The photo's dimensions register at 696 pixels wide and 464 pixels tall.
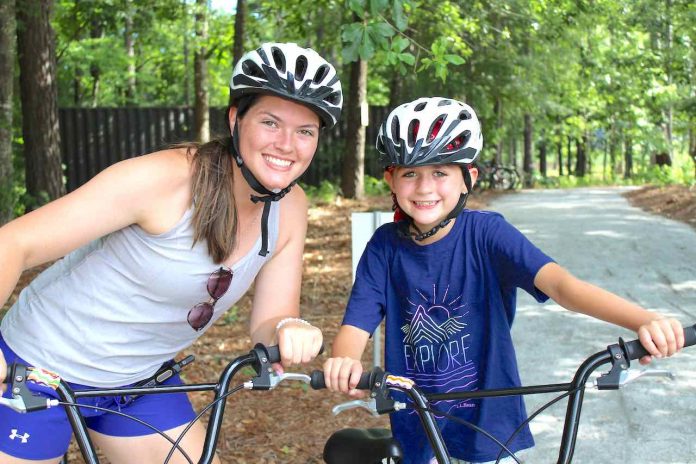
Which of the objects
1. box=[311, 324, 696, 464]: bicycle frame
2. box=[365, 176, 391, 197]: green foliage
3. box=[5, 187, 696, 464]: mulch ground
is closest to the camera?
box=[311, 324, 696, 464]: bicycle frame

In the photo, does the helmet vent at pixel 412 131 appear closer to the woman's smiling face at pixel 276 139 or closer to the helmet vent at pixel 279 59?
the woman's smiling face at pixel 276 139

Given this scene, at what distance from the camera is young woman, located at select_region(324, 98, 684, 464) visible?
3109 mm

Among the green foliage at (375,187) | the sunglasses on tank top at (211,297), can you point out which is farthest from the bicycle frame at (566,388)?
the green foliage at (375,187)

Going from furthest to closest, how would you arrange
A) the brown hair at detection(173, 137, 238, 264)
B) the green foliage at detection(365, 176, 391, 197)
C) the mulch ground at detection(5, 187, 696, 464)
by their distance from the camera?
the green foliage at detection(365, 176, 391, 197), the mulch ground at detection(5, 187, 696, 464), the brown hair at detection(173, 137, 238, 264)

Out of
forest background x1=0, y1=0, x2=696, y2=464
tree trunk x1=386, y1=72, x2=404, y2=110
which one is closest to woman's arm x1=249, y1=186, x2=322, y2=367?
forest background x1=0, y1=0, x2=696, y2=464

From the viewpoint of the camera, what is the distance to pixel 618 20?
819 inches

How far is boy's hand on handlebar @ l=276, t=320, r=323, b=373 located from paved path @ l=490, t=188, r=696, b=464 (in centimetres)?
335

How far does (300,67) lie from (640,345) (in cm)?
150

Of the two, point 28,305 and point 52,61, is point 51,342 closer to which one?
point 28,305

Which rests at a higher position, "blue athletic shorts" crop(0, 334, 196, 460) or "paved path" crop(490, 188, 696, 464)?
"blue athletic shorts" crop(0, 334, 196, 460)

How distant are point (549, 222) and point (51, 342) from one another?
1253 cm

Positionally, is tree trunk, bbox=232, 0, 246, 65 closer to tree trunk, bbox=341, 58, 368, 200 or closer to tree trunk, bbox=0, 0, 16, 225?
tree trunk, bbox=341, 58, 368, 200

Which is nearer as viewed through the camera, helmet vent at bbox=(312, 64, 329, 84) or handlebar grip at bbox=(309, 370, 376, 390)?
handlebar grip at bbox=(309, 370, 376, 390)

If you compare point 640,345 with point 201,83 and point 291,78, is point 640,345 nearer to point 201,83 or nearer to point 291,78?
point 291,78
